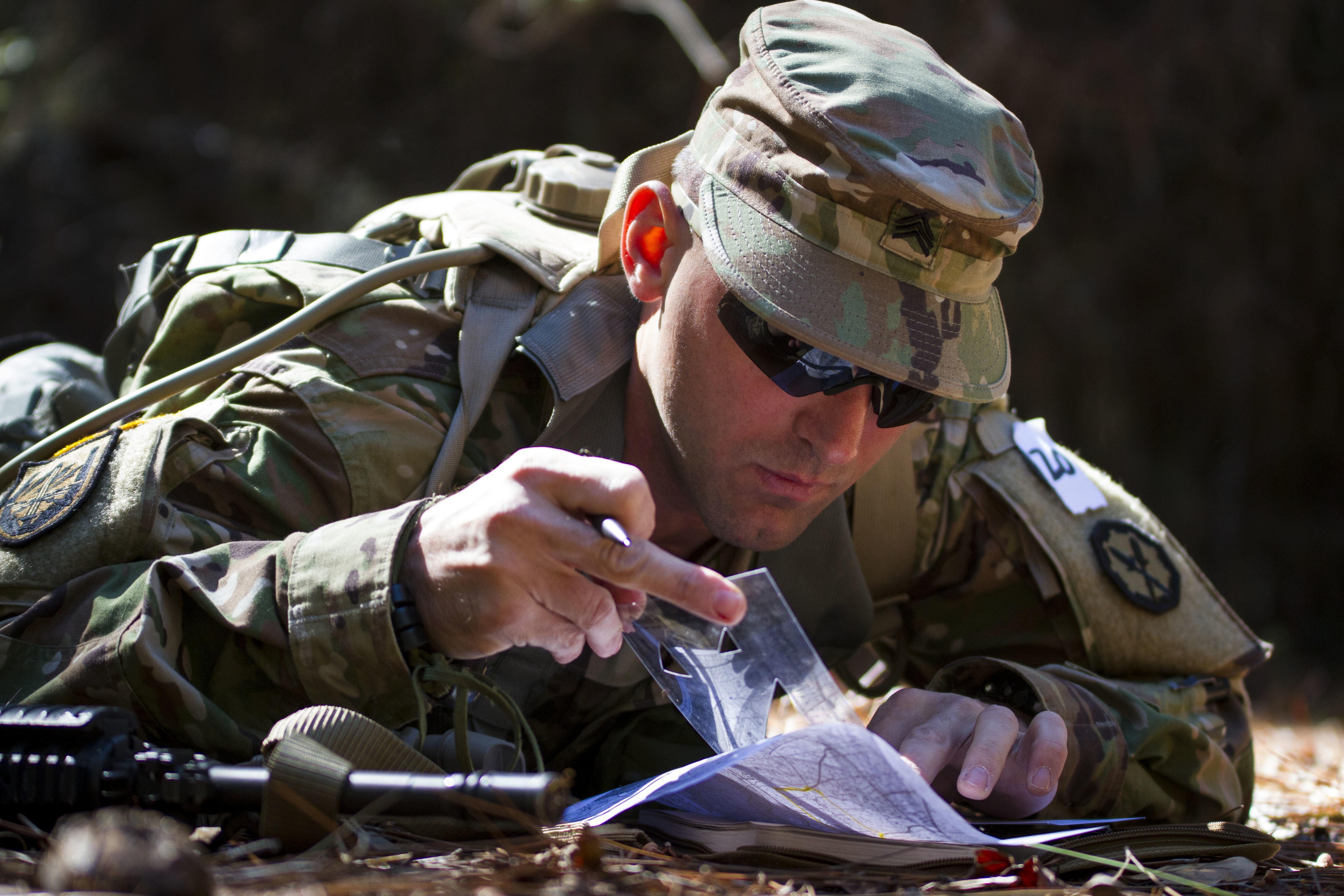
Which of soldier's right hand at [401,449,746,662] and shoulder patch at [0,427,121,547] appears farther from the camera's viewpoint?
shoulder patch at [0,427,121,547]

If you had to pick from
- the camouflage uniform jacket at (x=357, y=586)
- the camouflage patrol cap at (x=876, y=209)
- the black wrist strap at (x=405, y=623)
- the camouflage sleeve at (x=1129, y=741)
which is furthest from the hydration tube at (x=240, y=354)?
the camouflage sleeve at (x=1129, y=741)

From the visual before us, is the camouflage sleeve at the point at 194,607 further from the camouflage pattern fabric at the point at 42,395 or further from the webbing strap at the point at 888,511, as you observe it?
the webbing strap at the point at 888,511

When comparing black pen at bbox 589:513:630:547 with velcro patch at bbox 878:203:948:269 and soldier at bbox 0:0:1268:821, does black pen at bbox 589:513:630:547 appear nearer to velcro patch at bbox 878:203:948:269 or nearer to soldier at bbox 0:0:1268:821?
soldier at bbox 0:0:1268:821

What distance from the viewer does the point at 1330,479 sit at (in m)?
5.47

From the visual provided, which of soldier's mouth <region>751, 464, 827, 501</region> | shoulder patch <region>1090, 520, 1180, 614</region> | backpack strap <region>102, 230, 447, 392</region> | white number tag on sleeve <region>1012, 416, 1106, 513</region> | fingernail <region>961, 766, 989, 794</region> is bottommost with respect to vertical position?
shoulder patch <region>1090, 520, 1180, 614</region>

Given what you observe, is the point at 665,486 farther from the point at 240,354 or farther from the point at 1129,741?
the point at 1129,741

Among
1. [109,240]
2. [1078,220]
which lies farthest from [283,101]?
[1078,220]

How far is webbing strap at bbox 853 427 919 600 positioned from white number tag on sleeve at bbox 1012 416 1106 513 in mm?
279

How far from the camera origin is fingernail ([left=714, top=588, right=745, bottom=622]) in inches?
50.1

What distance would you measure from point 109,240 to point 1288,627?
5975 millimetres

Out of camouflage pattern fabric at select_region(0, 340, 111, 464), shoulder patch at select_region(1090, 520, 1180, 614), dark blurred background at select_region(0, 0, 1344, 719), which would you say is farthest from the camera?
dark blurred background at select_region(0, 0, 1344, 719)

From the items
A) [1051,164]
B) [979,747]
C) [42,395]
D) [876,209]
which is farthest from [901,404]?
[1051,164]

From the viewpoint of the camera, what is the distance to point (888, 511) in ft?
7.94

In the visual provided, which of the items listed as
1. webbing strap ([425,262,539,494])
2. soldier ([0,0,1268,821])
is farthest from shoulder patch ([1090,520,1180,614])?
webbing strap ([425,262,539,494])
